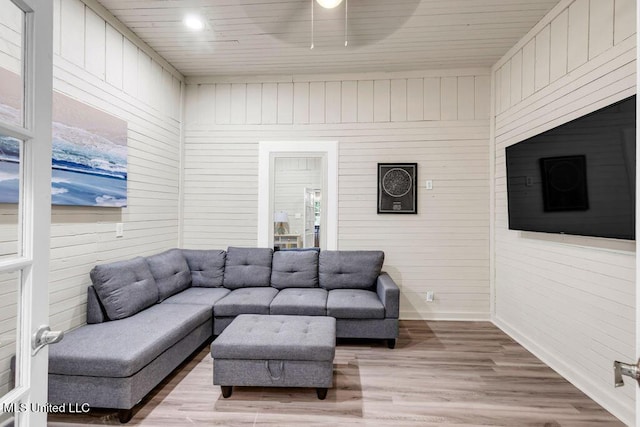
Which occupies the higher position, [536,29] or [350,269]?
[536,29]

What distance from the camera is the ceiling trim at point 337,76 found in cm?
385

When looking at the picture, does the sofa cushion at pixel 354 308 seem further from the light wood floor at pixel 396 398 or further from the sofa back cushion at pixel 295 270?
the sofa back cushion at pixel 295 270

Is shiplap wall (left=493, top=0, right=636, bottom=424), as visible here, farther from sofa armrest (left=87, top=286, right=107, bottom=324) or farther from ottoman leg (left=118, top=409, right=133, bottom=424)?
sofa armrest (left=87, top=286, right=107, bottom=324)

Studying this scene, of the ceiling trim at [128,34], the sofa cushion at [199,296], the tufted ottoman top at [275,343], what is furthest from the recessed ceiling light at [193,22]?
the tufted ottoman top at [275,343]

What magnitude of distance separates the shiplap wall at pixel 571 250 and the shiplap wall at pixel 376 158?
36 cm

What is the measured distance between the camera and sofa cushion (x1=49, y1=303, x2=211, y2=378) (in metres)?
1.92

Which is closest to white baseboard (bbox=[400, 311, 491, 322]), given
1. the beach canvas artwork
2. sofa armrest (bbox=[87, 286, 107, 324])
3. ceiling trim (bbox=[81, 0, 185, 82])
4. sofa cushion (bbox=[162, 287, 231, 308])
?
sofa cushion (bbox=[162, 287, 231, 308])

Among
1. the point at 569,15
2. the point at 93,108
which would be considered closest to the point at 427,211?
the point at 569,15

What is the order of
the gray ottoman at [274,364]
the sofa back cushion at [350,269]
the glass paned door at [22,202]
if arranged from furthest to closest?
the sofa back cushion at [350,269], the gray ottoman at [274,364], the glass paned door at [22,202]

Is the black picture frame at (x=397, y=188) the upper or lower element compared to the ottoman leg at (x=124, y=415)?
upper

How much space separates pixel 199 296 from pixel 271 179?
5.40 feet

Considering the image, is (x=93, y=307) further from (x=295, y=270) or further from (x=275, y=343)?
(x=295, y=270)

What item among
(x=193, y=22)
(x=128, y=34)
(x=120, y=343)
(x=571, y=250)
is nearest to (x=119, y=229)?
(x=120, y=343)

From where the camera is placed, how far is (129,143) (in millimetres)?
3133
